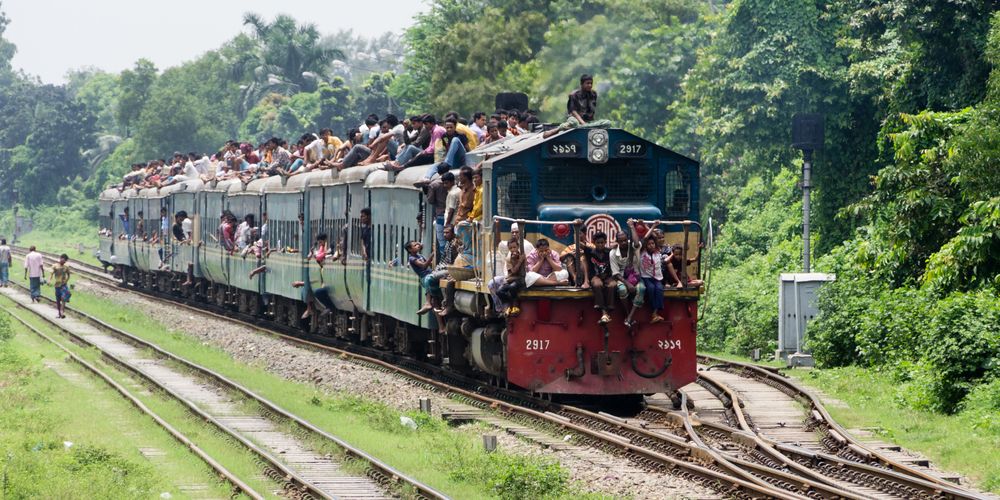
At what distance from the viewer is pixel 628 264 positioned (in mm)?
16922

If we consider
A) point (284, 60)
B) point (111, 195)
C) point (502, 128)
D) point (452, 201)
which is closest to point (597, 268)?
point (452, 201)

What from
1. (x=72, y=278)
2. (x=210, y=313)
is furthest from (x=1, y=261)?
(x=210, y=313)

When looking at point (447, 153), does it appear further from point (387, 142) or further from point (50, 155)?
point (50, 155)

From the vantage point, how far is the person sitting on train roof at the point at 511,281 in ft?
54.7

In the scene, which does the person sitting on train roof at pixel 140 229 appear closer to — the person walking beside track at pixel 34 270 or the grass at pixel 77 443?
the person walking beside track at pixel 34 270

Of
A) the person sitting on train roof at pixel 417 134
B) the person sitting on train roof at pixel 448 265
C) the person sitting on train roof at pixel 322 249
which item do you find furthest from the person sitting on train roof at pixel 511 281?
the person sitting on train roof at pixel 322 249

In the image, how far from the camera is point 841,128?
35.3 m

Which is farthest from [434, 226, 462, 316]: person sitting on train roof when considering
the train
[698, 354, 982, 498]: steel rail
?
[698, 354, 982, 498]: steel rail

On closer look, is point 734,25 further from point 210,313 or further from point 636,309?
point 636,309

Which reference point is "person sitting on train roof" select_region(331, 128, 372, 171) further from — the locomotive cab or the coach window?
the coach window

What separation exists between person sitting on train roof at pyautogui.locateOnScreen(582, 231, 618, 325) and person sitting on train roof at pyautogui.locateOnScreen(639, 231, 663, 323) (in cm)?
38

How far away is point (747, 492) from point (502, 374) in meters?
6.81

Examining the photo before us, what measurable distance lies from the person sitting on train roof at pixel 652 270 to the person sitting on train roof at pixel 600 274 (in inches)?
14.8

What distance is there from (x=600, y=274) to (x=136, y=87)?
293 feet
